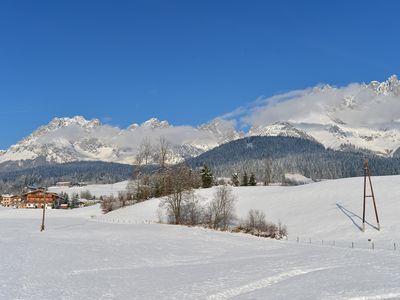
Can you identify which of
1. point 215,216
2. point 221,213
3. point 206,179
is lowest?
point 215,216

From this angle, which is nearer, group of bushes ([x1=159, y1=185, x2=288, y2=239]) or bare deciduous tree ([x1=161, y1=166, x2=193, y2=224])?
group of bushes ([x1=159, y1=185, x2=288, y2=239])

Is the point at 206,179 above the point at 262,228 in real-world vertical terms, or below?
above

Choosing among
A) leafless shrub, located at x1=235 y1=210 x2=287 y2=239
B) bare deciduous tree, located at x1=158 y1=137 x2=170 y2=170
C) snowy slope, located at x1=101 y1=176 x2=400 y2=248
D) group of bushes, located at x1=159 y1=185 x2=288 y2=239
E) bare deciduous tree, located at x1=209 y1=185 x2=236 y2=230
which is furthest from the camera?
bare deciduous tree, located at x1=158 y1=137 x2=170 y2=170

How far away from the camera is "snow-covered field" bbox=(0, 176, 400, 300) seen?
2747cm

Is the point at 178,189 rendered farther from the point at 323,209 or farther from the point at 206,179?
the point at 206,179

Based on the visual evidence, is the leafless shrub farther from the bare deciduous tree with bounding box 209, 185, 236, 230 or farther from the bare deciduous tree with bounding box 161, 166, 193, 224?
the bare deciduous tree with bounding box 161, 166, 193, 224

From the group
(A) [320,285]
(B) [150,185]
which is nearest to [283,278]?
(A) [320,285]

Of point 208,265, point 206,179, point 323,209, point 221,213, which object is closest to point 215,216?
point 221,213

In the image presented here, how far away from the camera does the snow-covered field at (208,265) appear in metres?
27.5

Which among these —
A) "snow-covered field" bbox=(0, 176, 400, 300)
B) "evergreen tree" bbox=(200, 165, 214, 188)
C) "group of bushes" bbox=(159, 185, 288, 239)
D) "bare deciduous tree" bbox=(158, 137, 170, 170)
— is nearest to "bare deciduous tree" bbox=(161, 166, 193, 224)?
"group of bushes" bbox=(159, 185, 288, 239)

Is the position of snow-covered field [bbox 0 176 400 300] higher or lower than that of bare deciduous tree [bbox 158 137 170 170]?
lower

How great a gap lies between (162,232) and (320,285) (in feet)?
158

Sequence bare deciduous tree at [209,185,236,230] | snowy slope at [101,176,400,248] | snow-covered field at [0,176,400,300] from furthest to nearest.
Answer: bare deciduous tree at [209,185,236,230]
snowy slope at [101,176,400,248]
snow-covered field at [0,176,400,300]

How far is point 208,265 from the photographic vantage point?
135ft
